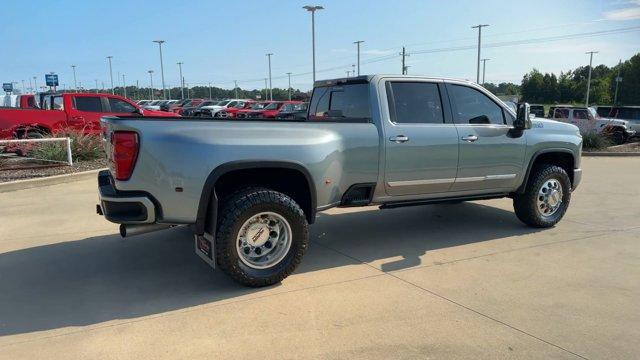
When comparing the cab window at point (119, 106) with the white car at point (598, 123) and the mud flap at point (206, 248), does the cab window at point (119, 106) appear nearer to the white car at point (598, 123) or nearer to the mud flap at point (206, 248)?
the mud flap at point (206, 248)

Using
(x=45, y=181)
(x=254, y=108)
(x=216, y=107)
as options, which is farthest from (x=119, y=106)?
(x=216, y=107)

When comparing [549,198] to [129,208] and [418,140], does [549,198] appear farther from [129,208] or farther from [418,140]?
[129,208]

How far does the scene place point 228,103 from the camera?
38.2 m

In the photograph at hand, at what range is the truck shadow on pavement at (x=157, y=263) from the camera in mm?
4016

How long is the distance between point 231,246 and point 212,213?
325mm

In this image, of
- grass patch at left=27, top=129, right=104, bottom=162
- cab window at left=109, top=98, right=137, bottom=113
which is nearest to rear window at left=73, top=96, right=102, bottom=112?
cab window at left=109, top=98, right=137, bottom=113

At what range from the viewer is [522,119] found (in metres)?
5.78

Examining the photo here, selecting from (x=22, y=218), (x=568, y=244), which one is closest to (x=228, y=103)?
(x=22, y=218)

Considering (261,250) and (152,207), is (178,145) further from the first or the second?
(261,250)

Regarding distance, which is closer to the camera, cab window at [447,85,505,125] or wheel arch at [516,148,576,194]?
cab window at [447,85,505,125]

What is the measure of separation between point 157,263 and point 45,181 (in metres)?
5.72

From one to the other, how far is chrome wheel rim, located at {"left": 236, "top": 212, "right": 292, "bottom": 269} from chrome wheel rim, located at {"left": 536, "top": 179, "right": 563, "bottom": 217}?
11.5ft

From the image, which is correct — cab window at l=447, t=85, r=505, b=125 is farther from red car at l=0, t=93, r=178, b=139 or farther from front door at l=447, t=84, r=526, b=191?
red car at l=0, t=93, r=178, b=139

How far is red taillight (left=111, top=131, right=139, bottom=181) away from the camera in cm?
395
